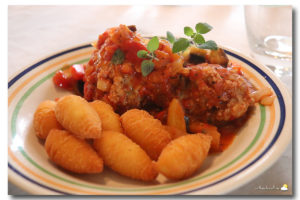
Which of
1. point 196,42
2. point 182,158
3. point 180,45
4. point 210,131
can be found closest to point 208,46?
point 196,42

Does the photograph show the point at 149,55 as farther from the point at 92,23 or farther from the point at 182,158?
the point at 92,23

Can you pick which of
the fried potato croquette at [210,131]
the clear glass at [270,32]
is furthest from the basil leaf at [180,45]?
the clear glass at [270,32]

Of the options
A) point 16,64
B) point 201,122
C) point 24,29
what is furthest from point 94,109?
point 24,29

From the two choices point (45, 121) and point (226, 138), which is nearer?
point (45, 121)

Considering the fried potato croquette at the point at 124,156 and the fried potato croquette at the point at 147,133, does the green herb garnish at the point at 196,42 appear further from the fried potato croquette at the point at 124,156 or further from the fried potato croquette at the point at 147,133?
the fried potato croquette at the point at 124,156

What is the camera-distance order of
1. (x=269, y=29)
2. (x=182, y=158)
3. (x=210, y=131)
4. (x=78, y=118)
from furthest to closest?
(x=269, y=29) < (x=210, y=131) < (x=78, y=118) < (x=182, y=158)

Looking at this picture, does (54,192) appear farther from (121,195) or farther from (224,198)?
(224,198)
